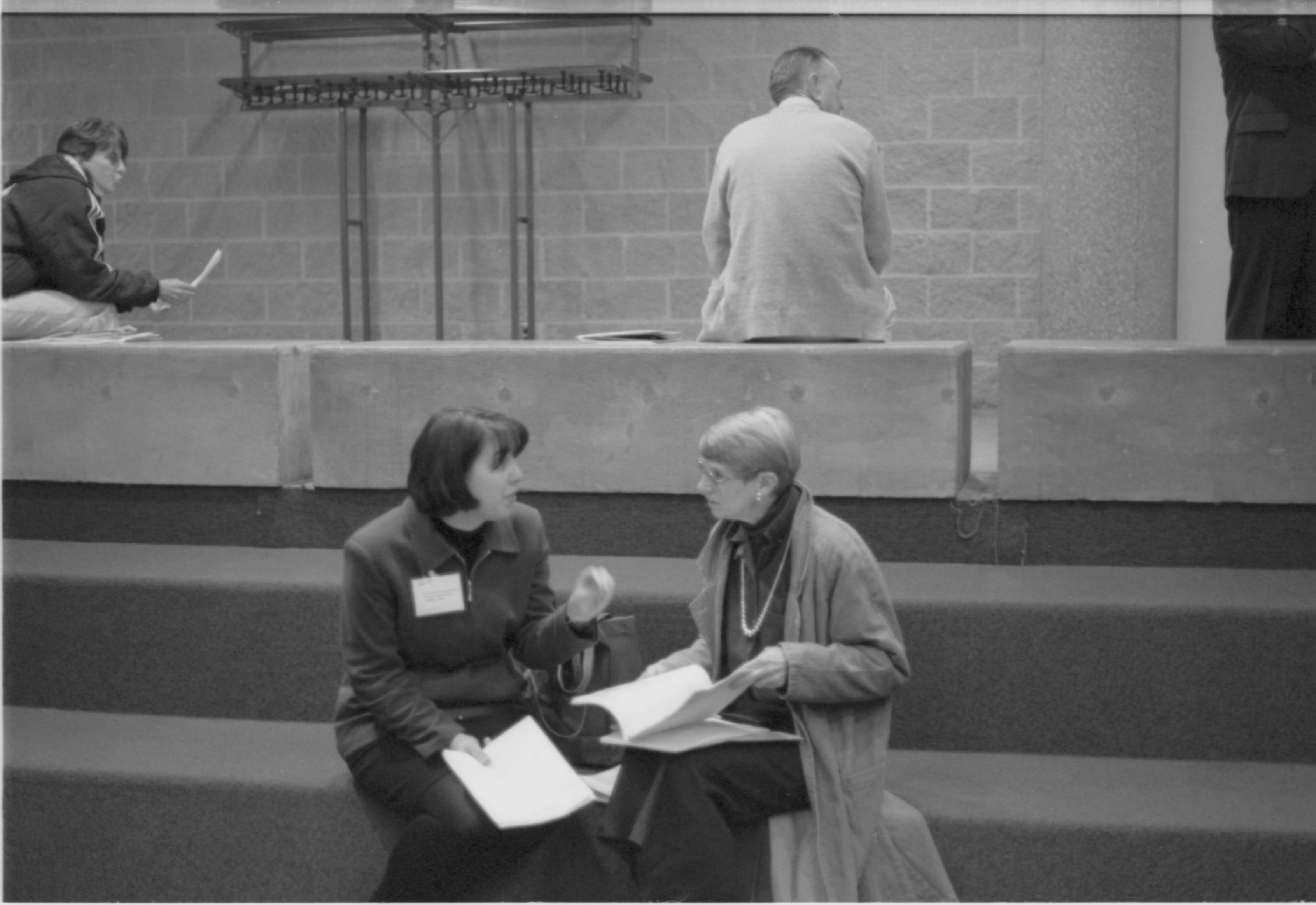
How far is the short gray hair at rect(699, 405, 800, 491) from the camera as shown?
2.73 meters

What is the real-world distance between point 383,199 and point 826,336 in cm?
348

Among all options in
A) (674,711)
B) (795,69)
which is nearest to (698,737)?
(674,711)

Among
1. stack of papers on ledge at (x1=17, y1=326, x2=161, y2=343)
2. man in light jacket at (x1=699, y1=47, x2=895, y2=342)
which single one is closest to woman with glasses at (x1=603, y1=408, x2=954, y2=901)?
man in light jacket at (x1=699, y1=47, x2=895, y2=342)

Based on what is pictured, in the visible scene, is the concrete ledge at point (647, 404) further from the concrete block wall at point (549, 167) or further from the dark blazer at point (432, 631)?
the concrete block wall at point (549, 167)

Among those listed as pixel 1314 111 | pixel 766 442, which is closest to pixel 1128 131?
pixel 1314 111

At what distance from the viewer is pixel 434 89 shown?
6.52 m

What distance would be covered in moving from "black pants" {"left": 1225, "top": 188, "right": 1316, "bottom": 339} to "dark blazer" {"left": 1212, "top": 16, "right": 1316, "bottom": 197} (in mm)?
62

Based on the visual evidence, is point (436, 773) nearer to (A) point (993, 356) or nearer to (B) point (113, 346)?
(B) point (113, 346)

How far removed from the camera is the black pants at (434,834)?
2740 millimetres

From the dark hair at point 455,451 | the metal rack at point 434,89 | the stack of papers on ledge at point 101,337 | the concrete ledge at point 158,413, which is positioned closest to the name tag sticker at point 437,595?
the dark hair at point 455,451

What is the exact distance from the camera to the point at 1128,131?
579 cm

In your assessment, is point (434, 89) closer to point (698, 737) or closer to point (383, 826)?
point (383, 826)

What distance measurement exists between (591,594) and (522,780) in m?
0.34

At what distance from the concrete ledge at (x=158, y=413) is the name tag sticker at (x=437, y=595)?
1.24 m
